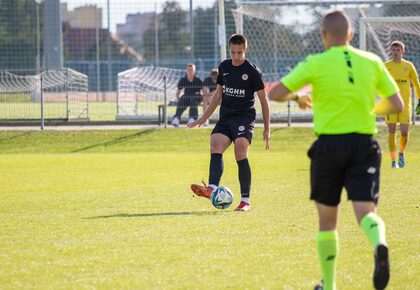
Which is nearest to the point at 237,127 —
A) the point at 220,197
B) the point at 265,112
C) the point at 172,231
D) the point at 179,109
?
the point at 265,112

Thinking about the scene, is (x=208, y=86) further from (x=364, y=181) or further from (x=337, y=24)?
(x=364, y=181)

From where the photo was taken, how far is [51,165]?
61.5 ft

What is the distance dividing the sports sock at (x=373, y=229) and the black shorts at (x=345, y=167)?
0.49ft

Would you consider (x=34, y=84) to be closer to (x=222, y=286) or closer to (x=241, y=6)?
(x=241, y=6)

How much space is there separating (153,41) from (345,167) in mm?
34307

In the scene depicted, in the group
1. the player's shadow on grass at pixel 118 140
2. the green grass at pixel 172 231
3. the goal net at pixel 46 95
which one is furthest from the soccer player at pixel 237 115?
the goal net at pixel 46 95

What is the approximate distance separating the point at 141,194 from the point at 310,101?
6799 mm

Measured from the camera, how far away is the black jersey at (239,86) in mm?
10984

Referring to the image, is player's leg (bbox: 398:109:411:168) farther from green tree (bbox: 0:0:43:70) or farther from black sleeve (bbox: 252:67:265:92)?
green tree (bbox: 0:0:43:70)

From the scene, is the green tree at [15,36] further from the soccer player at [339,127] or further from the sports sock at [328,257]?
the sports sock at [328,257]

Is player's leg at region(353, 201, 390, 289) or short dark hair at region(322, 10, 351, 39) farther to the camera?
short dark hair at region(322, 10, 351, 39)

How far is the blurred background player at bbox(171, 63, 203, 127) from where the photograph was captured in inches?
1030

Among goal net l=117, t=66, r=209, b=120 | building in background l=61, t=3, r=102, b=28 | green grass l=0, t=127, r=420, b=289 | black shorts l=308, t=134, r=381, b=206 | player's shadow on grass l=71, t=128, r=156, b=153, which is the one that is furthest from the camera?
building in background l=61, t=3, r=102, b=28

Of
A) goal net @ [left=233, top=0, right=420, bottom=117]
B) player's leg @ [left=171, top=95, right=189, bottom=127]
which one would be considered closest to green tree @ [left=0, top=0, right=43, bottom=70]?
goal net @ [left=233, top=0, right=420, bottom=117]
